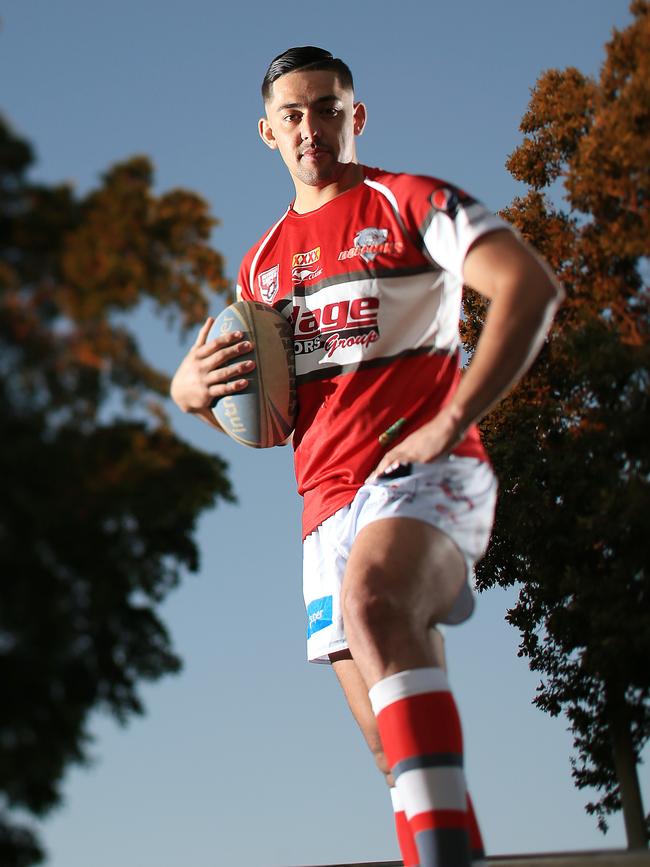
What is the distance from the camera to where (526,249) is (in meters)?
3.10

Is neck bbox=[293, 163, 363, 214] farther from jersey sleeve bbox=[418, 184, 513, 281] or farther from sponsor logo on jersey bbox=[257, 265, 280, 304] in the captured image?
jersey sleeve bbox=[418, 184, 513, 281]

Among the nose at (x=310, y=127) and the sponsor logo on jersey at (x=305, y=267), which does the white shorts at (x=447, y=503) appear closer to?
the sponsor logo on jersey at (x=305, y=267)

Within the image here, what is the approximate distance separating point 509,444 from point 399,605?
2.86m

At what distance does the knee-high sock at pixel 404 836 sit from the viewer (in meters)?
3.62

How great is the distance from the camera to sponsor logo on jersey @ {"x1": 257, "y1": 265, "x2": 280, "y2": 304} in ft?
13.0

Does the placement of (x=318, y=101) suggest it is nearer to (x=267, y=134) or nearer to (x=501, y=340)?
(x=267, y=134)

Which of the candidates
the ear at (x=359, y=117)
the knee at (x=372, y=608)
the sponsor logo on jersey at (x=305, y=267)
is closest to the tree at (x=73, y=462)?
the knee at (x=372, y=608)

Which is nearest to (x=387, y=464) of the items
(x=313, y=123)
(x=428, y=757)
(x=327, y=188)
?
(x=428, y=757)

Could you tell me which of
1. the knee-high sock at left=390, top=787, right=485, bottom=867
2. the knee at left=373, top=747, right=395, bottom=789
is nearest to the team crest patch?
the knee at left=373, top=747, right=395, bottom=789

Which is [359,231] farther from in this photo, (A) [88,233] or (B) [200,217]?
(A) [88,233]

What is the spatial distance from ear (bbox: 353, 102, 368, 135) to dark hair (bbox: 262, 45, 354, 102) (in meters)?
0.18

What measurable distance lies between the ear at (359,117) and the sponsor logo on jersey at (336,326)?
81 cm

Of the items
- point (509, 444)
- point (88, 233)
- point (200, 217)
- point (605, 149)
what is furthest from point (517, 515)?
point (88, 233)

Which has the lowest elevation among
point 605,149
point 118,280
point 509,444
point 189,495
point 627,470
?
point 189,495
